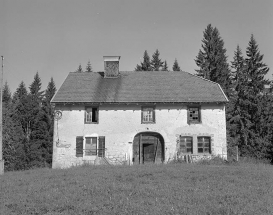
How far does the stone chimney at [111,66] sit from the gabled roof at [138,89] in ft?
1.78

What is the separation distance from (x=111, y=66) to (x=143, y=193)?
18.7m

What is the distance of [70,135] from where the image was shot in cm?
2341

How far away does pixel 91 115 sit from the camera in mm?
23922

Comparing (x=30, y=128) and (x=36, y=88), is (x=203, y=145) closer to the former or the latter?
(x=30, y=128)

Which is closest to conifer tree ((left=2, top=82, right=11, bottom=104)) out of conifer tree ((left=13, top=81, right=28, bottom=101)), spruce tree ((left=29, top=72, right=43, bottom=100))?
conifer tree ((left=13, top=81, right=28, bottom=101))

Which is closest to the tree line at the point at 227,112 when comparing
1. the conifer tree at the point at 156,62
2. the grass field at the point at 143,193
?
the conifer tree at the point at 156,62

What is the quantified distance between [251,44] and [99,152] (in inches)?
1029

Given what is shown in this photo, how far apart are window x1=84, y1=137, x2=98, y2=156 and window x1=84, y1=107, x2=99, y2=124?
1.36 m

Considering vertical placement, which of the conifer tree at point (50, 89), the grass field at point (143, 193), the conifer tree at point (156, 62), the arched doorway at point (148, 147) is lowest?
the grass field at point (143, 193)

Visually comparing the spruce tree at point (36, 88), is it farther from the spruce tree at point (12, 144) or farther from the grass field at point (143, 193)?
the grass field at point (143, 193)

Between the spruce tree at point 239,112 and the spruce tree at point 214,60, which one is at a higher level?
the spruce tree at point 214,60

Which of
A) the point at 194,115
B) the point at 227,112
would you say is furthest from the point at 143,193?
the point at 227,112

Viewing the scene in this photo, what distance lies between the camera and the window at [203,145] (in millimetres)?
22969

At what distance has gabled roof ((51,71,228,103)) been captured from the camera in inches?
934
